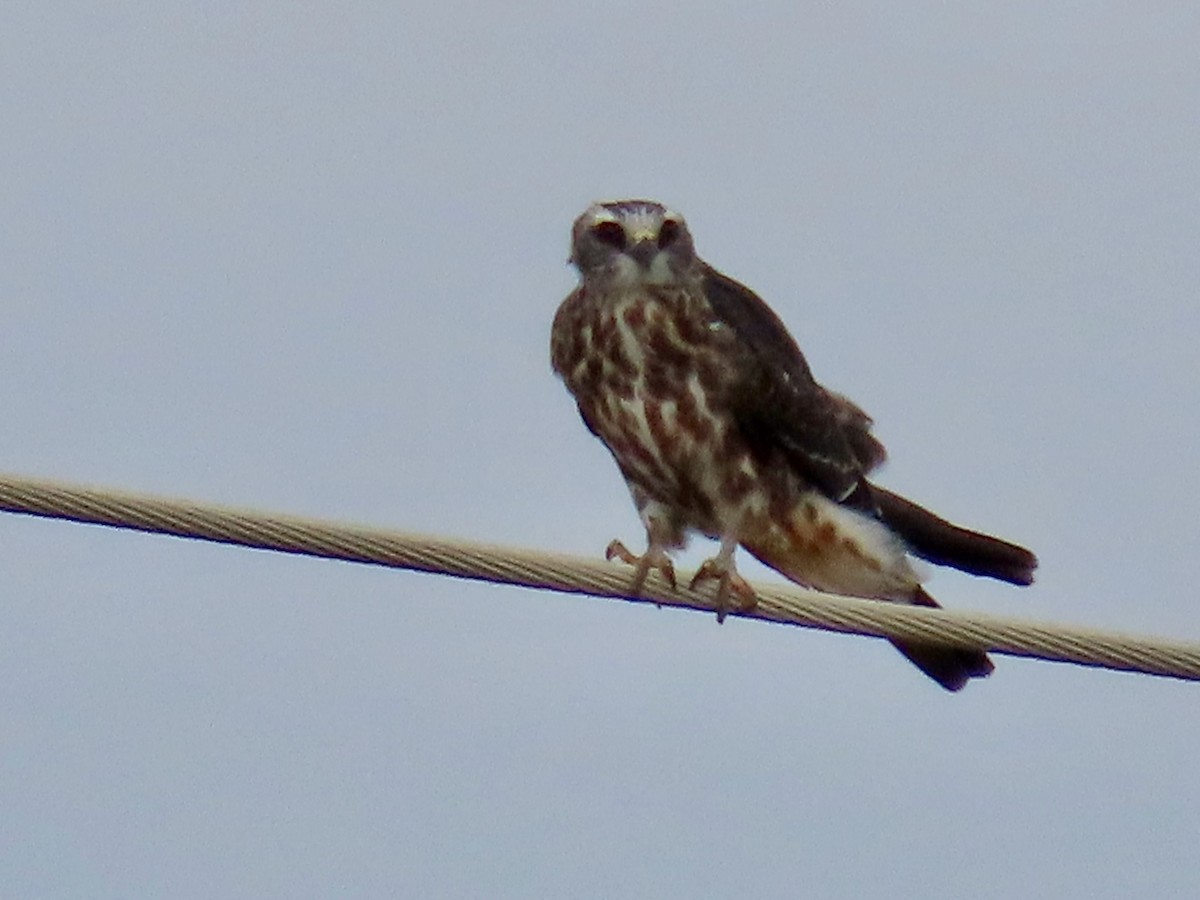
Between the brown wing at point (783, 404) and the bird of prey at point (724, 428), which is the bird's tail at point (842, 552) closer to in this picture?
the bird of prey at point (724, 428)

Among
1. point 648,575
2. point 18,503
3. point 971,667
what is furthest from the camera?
point 971,667

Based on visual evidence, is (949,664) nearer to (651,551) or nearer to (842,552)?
(842,552)

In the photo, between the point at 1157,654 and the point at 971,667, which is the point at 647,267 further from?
the point at 1157,654

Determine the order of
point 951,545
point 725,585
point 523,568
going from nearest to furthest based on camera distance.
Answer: point 523,568
point 725,585
point 951,545

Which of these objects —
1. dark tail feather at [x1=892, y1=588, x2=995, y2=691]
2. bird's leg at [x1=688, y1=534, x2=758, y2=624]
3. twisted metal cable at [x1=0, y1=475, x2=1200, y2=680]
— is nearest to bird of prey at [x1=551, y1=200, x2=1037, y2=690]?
dark tail feather at [x1=892, y1=588, x2=995, y2=691]

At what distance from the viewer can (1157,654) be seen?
6398 mm

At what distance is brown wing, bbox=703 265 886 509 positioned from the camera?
8.75 metres

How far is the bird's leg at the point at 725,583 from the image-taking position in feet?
24.4

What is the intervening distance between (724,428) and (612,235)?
2.52 feet

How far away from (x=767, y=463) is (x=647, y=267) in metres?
0.73

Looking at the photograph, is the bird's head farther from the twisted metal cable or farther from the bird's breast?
the twisted metal cable

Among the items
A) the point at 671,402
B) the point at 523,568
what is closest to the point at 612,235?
the point at 671,402

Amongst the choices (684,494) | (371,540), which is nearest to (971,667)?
(684,494)

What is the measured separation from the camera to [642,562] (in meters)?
7.76
